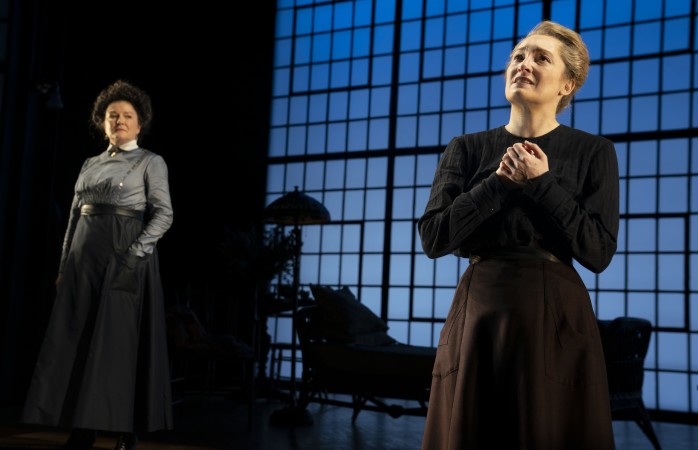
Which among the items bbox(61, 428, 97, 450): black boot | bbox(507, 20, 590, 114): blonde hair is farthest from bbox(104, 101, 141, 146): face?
bbox(507, 20, 590, 114): blonde hair

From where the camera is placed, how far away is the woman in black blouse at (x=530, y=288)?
1.17 m

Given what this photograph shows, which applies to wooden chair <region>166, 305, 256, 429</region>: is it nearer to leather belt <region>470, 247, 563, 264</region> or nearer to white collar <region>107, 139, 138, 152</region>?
white collar <region>107, 139, 138, 152</region>

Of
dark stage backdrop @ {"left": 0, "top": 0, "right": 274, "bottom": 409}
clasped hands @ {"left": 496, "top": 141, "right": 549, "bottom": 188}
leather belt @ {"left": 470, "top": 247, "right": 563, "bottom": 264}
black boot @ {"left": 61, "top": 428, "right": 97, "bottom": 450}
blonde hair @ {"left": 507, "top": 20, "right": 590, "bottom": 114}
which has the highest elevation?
dark stage backdrop @ {"left": 0, "top": 0, "right": 274, "bottom": 409}

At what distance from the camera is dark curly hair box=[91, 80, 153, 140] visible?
3.10 m

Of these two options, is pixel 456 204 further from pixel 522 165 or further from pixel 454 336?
pixel 454 336

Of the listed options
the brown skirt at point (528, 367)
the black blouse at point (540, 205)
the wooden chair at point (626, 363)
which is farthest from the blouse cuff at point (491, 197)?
the wooden chair at point (626, 363)

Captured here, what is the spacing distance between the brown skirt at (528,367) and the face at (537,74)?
0.30 metres

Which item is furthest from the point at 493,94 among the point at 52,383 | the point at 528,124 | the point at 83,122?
the point at 528,124

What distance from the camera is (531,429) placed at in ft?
3.79

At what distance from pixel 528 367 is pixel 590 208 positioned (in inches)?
11.5

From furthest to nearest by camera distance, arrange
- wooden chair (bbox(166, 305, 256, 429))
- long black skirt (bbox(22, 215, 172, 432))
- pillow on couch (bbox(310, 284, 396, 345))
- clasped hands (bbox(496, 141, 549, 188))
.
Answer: wooden chair (bbox(166, 305, 256, 429)) → pillow on couch (bbox(310, 284, 396, 345)) → long black skirt (bbox(22, 215, 172, 432)) → clasped hands (bbox(496, 141, 549, 188))

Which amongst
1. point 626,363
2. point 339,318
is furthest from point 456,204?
point 339,318

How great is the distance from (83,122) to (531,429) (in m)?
7.39

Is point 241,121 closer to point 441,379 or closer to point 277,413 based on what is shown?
point 277,413
